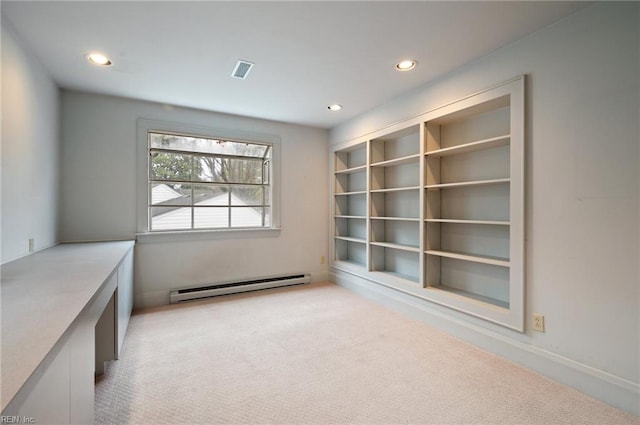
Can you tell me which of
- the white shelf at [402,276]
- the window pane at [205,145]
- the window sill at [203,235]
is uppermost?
the window pane at [205,145]

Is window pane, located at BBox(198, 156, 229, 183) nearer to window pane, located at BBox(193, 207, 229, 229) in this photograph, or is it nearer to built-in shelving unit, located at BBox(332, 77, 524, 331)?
window pane, located at BBox(193, 207, 229, 229)

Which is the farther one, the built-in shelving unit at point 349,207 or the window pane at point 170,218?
the built-in shelving unit at point 349,207

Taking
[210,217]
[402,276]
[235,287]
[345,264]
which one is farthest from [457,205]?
[210,217]

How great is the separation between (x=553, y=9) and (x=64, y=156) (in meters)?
4.48

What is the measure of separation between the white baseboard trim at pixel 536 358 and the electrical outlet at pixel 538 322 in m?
0.14

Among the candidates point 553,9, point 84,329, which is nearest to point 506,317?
point 553,9

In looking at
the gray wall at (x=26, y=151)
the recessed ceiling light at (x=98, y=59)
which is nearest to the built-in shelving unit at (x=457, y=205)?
the recessed ceiling light at (x=98, y=59)

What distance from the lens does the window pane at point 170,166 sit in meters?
3.61

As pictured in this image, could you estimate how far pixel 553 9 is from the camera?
188 cm

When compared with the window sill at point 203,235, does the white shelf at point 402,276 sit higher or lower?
lower

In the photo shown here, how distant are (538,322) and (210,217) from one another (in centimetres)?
365

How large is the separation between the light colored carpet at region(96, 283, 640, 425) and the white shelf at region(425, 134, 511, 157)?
5.70 feet

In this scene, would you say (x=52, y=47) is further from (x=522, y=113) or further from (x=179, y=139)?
(x=522, y=113)

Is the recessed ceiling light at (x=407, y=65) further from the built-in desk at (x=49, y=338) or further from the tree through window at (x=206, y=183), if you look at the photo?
the built-in desk at (x=49, y=338)
